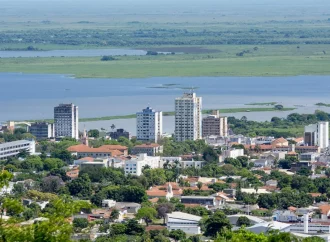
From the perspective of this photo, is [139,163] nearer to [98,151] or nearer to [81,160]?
[81,160]

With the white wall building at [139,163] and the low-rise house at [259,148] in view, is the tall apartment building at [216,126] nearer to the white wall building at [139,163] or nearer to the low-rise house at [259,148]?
the low-rise house at [259,148]

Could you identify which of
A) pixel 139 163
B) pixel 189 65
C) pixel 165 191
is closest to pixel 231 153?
pixel 139 163

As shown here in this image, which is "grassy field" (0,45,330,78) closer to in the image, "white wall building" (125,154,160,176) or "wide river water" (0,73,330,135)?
"wide river water" (0,73,330,135)

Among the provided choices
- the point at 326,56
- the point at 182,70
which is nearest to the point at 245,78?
the point at 182,70

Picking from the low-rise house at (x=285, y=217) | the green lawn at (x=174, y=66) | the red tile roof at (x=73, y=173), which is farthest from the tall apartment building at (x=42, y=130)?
the green lawn at (x=174, y=66)

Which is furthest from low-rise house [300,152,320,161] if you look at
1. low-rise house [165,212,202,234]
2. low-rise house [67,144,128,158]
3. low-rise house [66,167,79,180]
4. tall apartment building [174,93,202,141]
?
low-rise house [165,212,202,234]

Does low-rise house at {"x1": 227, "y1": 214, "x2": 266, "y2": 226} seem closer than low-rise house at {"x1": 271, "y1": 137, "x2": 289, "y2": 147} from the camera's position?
Yes
